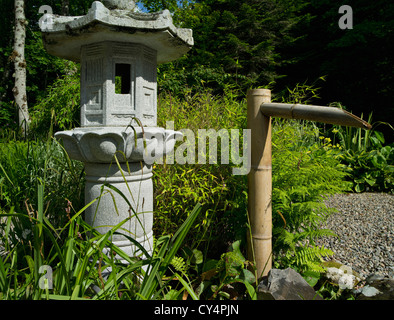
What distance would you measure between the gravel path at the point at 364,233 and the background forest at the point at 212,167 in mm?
296

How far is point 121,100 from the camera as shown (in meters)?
1.94

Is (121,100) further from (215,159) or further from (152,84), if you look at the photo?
(215,159)

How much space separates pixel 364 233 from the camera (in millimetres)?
3137

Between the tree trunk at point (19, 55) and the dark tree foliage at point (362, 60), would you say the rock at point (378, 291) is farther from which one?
the dark tree foliage at point (362, 60)

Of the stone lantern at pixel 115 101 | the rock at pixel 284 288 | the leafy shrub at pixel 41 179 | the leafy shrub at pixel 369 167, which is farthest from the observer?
the leafy shrub at pixel 369 167

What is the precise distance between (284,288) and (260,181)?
61 cm

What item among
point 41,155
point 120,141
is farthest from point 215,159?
point 41,155

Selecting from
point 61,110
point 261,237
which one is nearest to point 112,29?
point 261,237

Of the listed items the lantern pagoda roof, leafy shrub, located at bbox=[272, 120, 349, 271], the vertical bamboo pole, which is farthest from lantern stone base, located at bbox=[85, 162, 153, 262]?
leafy shrub, located at bbox=[272, 120, 349, 271]

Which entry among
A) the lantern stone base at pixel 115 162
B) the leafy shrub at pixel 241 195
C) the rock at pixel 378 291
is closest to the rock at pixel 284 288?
the leafy shrub at pixel 241 195

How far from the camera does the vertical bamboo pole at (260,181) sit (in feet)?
5.81

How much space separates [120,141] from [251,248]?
41.3 inches
